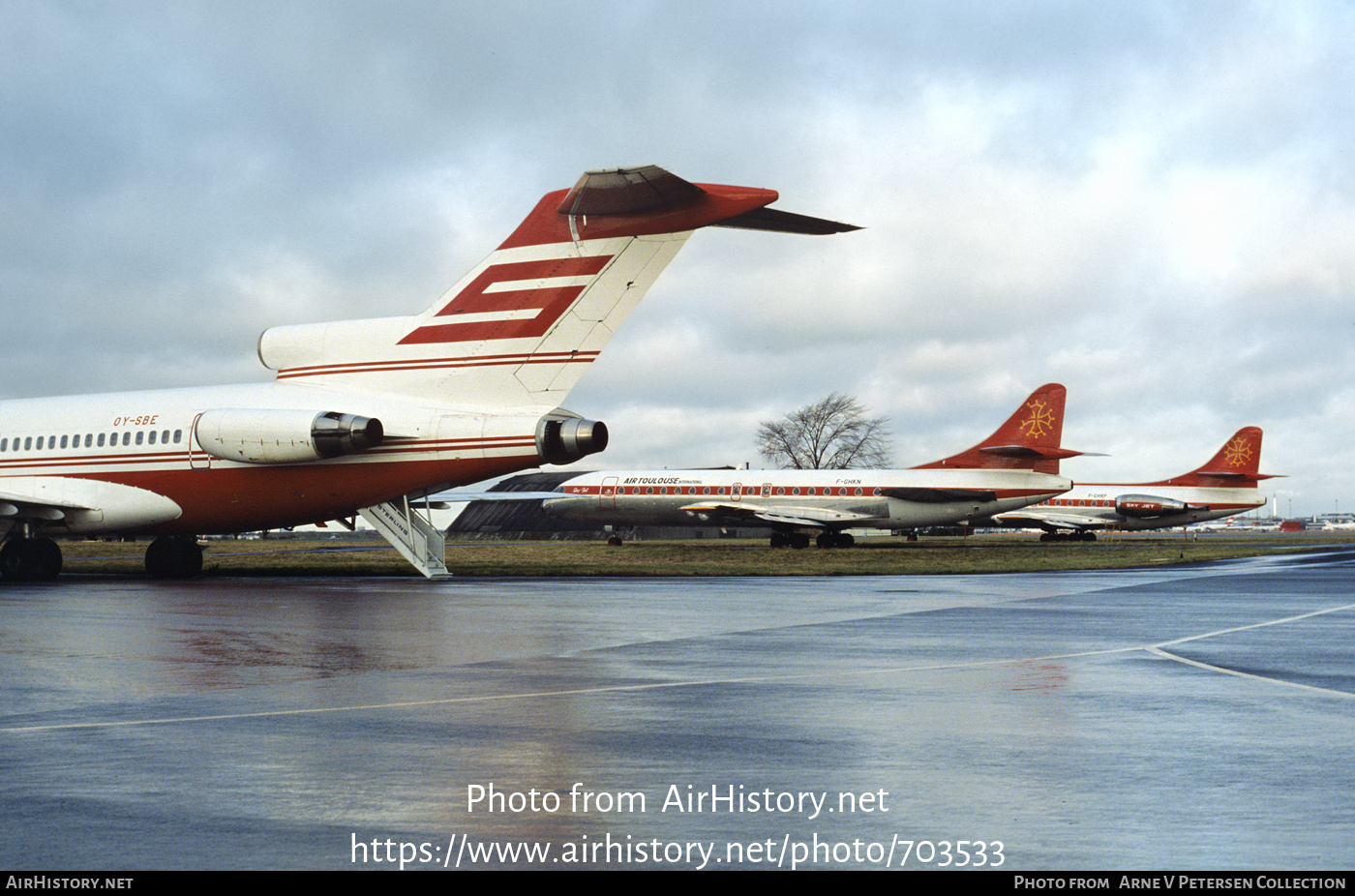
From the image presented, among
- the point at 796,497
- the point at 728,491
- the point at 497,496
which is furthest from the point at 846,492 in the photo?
the point at 497,496

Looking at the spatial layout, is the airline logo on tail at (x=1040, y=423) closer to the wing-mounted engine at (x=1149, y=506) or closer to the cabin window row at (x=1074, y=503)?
the wing-mounted engine at (x=1149, y=506)

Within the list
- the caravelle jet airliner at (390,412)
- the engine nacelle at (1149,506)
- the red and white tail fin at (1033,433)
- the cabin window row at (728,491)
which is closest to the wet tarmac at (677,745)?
the caravelle jet airliner at (390,412)

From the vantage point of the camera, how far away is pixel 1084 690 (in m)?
9.08

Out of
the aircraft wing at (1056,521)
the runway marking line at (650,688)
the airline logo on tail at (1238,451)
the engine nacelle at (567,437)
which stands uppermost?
the airline logo on tail at (1238,451)

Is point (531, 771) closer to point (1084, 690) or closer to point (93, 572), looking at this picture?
point (1084, 690)

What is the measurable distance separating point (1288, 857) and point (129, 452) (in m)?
26.5

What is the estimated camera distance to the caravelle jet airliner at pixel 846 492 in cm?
5234

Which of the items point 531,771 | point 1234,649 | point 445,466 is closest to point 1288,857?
point 531,771

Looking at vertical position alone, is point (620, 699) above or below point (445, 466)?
below

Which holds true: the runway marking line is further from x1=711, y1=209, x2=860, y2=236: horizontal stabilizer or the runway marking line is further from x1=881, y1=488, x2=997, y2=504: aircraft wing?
x1=881, y1=488, x2=997, y2=504: aircraft wing

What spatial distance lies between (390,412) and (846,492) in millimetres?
34434

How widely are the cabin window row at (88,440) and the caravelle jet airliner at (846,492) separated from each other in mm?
32418

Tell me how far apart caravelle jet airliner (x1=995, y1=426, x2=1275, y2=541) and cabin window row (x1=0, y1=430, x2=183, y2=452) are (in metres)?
56.5

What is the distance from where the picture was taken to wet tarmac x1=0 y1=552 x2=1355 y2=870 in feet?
15.8
